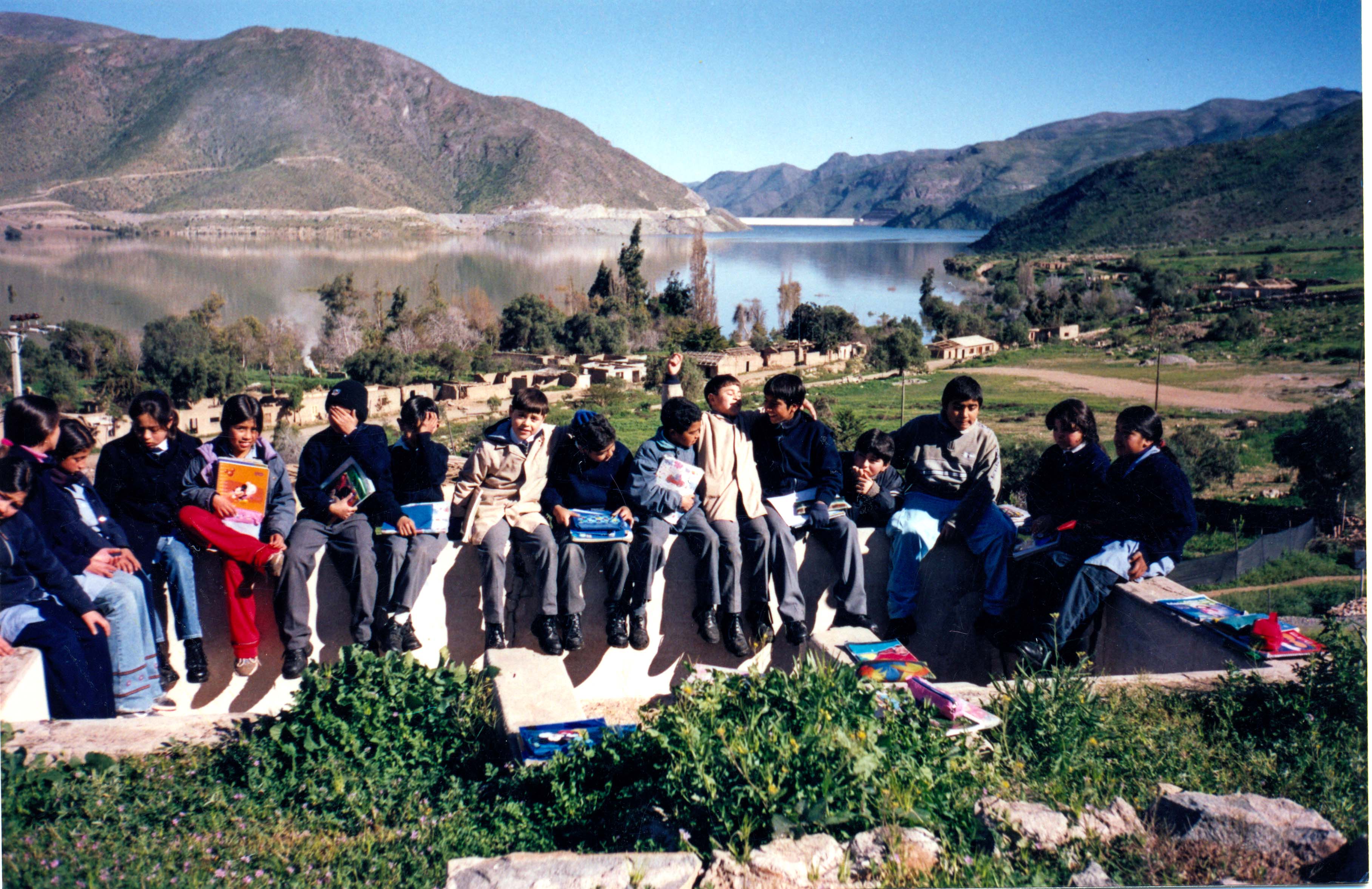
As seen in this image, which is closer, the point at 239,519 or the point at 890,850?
the point at 890,850

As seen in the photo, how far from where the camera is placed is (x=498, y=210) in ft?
238

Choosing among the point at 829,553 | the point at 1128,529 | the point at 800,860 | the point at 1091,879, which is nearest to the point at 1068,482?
the point at 1128,529

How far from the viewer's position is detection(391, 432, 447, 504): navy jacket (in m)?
4.28

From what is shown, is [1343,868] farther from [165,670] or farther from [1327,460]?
[1327,460]

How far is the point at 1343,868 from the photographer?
3.05m

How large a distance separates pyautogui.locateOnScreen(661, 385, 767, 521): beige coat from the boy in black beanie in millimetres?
1457

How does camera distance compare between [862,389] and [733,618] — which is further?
[862,389]

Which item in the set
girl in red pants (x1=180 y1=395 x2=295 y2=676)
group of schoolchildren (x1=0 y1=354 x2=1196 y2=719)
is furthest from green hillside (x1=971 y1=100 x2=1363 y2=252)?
girl in red pants (x1=180 y1=395 x2=295 y2=676)

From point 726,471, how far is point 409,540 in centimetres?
153

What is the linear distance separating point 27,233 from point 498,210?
57.6 meters

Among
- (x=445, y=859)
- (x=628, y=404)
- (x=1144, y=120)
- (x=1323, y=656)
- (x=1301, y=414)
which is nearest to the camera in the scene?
(x=445, y=859)

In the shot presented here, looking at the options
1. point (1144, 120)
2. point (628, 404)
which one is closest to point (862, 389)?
point (628, 404)

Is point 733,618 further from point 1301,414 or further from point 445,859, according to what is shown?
point 1301,414

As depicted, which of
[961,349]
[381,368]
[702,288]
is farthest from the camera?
[702,288]
